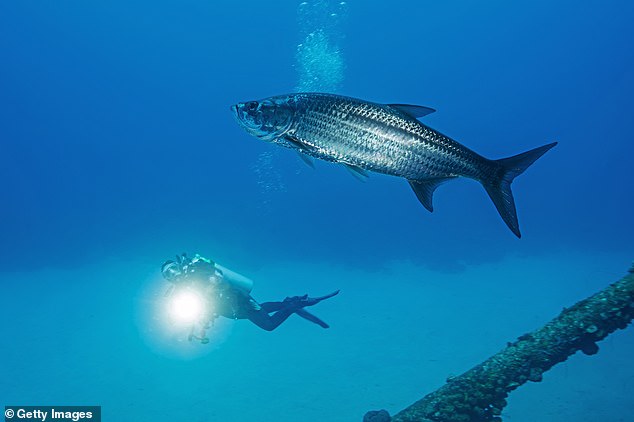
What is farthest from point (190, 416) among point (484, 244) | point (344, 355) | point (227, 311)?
point (484, 244)

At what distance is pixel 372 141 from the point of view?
104 inches

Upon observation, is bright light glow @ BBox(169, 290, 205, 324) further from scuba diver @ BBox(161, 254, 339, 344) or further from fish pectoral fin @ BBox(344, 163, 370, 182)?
fish pectoral fin @ BBox(344, 163, 370, 182)

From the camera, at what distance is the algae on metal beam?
23.1 feet

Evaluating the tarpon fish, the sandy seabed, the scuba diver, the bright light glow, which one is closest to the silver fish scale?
the tarpon fish

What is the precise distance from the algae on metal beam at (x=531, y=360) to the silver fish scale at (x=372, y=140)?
19.4ft

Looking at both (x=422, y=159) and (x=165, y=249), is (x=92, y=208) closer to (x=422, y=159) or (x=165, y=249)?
(x=165, y=249)

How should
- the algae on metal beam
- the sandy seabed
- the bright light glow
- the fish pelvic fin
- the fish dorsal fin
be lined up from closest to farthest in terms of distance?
the fish pelvic fin
the fish dorsal fin
the algae on metal beam
the bright light glow
the sandy seabed

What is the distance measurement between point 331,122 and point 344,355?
16362 millimetres

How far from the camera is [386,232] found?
161 ft

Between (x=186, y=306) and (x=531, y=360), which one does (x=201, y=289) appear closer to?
(x=186, y=306)

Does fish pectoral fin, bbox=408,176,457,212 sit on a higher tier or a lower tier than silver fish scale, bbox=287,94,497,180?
lower

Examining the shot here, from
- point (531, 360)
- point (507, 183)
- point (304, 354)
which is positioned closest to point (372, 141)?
point (507, 183)

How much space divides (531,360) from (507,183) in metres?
5.86

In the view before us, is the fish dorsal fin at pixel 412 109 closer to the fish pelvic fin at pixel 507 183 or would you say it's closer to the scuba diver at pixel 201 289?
the fish pelvic fin at pixel 507 183
